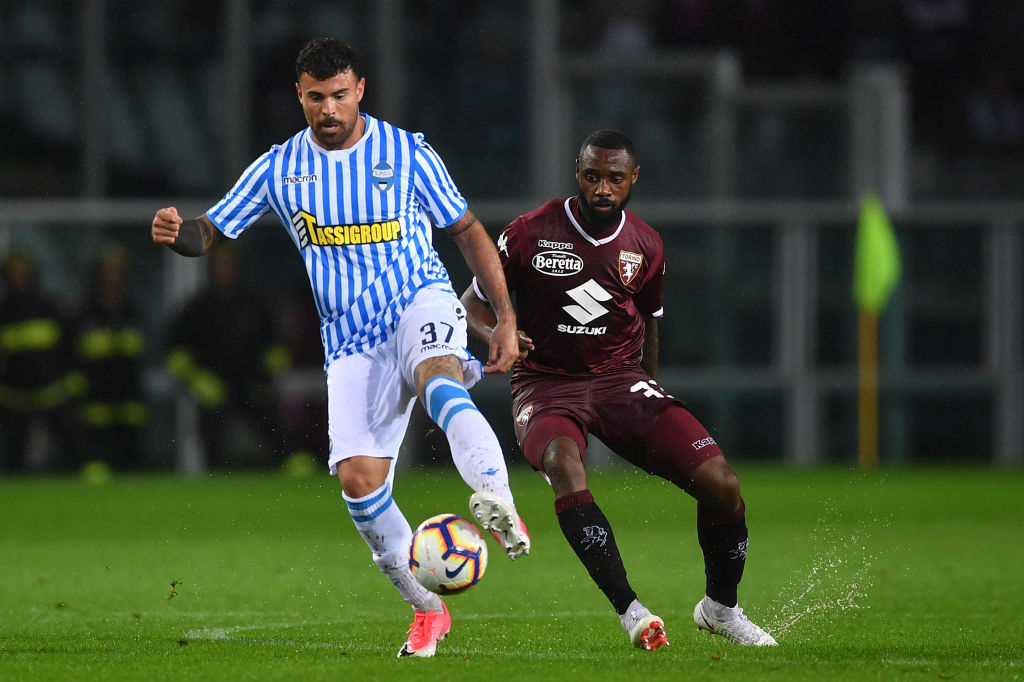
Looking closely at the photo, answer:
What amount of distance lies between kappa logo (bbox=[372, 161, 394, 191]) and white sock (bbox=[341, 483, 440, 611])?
1117mm

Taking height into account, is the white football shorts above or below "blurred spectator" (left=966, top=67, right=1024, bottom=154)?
below

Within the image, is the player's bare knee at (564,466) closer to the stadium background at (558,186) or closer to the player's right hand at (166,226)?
the player's right hand at (166,226)

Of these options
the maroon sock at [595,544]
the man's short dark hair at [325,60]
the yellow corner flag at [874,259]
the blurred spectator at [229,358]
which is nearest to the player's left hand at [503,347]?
the maroon sock at [595,544]

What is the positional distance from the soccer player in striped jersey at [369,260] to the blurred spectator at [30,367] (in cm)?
961

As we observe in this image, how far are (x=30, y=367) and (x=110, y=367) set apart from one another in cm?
76

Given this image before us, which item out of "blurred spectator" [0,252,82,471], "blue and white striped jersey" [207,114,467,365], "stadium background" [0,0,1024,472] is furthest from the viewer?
"stadium background" [0,0,1024,472]

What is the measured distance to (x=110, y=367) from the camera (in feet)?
51.2

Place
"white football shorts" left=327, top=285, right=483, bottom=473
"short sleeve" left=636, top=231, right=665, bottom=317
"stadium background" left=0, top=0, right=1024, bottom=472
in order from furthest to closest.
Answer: "stadium background" left=0, top=0, right=1024, bottom=472, "short sleeve" left=636, top=231, right=665, bottom=317, "white football shorts" left=327, top=285, right=483, bottom=473

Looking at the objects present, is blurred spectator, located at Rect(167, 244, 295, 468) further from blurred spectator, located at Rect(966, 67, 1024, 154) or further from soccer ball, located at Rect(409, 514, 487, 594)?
soccer ball, located at Rect(409, 514, 487, 594)

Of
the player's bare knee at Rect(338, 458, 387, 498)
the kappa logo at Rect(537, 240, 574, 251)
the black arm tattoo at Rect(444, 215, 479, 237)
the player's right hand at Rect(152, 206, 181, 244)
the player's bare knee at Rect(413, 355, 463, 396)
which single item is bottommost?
the player's bare knee at Rect(338, 458, 387, 498)

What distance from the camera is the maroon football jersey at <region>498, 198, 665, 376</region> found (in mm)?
6680

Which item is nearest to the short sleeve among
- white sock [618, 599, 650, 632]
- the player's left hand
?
the player's left hand

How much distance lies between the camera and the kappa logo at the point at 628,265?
6.71 meters

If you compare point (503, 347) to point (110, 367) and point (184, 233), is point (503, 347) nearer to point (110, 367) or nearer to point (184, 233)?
point (184, 233)
